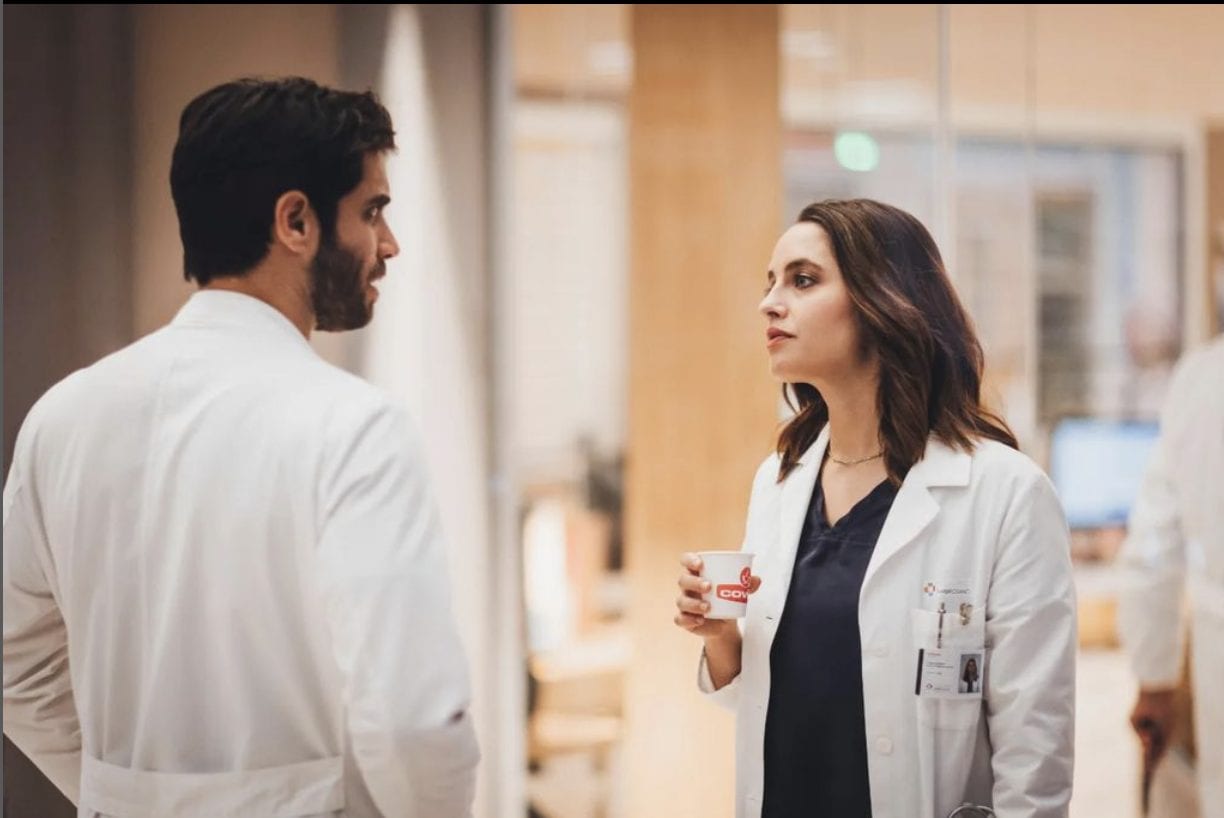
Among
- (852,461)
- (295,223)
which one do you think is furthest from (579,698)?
(295,223)

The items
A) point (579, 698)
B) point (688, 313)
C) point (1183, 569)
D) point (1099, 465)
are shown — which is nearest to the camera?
point (1183, 569)

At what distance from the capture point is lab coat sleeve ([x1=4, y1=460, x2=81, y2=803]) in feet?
5.36

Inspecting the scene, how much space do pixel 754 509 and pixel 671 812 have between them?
1080 mm

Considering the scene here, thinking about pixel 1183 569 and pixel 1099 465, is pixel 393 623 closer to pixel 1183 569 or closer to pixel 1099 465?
pixel 1183 569

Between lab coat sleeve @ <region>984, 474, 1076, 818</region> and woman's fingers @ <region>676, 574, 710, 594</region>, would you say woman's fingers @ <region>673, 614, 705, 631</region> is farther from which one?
lab coat sleeve @ <region>984, 474, 1076, 818</region>

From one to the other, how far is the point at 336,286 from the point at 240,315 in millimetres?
132

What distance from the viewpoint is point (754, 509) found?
175cm

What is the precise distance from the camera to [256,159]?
5.00ft

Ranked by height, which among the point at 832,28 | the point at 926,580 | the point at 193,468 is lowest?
the point at 926,580

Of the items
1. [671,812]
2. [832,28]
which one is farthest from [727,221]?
[671,812]

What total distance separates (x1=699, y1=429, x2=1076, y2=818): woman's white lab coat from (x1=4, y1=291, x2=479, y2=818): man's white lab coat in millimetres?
557

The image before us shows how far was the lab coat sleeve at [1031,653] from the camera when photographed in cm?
154

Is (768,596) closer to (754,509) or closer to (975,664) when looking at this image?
(754,509)

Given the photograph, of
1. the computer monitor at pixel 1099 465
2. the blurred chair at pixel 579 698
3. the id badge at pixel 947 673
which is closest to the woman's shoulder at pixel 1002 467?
the id badge at pixel 947 673
